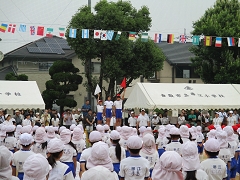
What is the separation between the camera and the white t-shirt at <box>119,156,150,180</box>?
23.1 feet

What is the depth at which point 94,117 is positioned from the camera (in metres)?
23.6

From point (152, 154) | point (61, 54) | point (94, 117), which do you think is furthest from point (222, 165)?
point (61, 54)

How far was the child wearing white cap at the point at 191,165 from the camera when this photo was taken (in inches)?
254

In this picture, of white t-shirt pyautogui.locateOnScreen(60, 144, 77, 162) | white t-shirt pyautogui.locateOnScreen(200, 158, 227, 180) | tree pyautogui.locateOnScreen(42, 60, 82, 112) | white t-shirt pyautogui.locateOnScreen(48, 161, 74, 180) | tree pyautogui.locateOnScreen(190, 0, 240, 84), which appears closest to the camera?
white t-shirt pyautogui.locateOnScreen(48, 161, 74, 180)

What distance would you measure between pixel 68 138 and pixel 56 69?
25.3 metres

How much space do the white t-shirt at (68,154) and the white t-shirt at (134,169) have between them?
2.34 metres

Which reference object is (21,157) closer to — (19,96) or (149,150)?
(149,150)

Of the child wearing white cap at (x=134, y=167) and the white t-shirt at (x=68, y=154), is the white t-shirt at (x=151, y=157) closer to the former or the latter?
the white t-shirt at (x=68, y=154)

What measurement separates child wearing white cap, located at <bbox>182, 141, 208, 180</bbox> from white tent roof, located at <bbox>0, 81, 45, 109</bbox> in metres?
14.1

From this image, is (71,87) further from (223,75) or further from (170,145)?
(170,145)

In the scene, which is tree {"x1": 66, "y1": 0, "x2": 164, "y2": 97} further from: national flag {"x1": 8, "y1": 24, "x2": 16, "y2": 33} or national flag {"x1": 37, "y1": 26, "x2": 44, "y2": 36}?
national flag {"x1": 8, "y1": 24, "x2": 16, "y2": 33}

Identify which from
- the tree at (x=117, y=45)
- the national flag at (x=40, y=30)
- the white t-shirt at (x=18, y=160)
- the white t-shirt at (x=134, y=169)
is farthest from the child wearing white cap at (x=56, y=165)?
the tree at (x=117, y=45)

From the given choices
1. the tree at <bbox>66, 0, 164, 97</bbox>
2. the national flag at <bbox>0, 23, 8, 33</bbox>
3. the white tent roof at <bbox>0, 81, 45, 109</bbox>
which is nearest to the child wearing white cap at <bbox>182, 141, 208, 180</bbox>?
the white tent roof at <bbox>0, 81, 45, 109</bbox>

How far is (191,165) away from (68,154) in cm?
328
